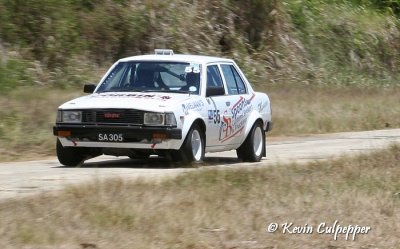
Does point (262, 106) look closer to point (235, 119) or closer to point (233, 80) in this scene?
point (233, 80)

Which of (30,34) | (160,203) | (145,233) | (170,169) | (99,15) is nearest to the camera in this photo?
(145,233)

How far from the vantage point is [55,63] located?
2630cm

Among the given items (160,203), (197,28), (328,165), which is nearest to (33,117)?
(328,165)

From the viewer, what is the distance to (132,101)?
14.3 m

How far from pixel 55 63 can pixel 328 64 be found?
14052 millimetres

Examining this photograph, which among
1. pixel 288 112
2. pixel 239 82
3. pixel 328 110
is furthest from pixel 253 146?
pixel 328 110

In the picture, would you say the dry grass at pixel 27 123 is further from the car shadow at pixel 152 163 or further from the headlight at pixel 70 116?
the headlight at pixel 70 116

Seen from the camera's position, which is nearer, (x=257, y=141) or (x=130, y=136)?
(x=130, y=136)

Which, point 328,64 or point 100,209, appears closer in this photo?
point 100,209

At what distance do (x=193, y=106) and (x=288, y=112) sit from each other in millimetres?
12681

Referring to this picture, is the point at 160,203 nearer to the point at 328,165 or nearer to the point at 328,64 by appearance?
the point at 328,165

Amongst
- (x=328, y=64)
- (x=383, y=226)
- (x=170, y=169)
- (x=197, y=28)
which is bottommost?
(x=328, y=64)

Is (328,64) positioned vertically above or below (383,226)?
below

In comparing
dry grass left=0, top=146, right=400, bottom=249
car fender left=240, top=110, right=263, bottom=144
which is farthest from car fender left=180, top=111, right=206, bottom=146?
car fender left=240, top=110, right=263, bottom=144
